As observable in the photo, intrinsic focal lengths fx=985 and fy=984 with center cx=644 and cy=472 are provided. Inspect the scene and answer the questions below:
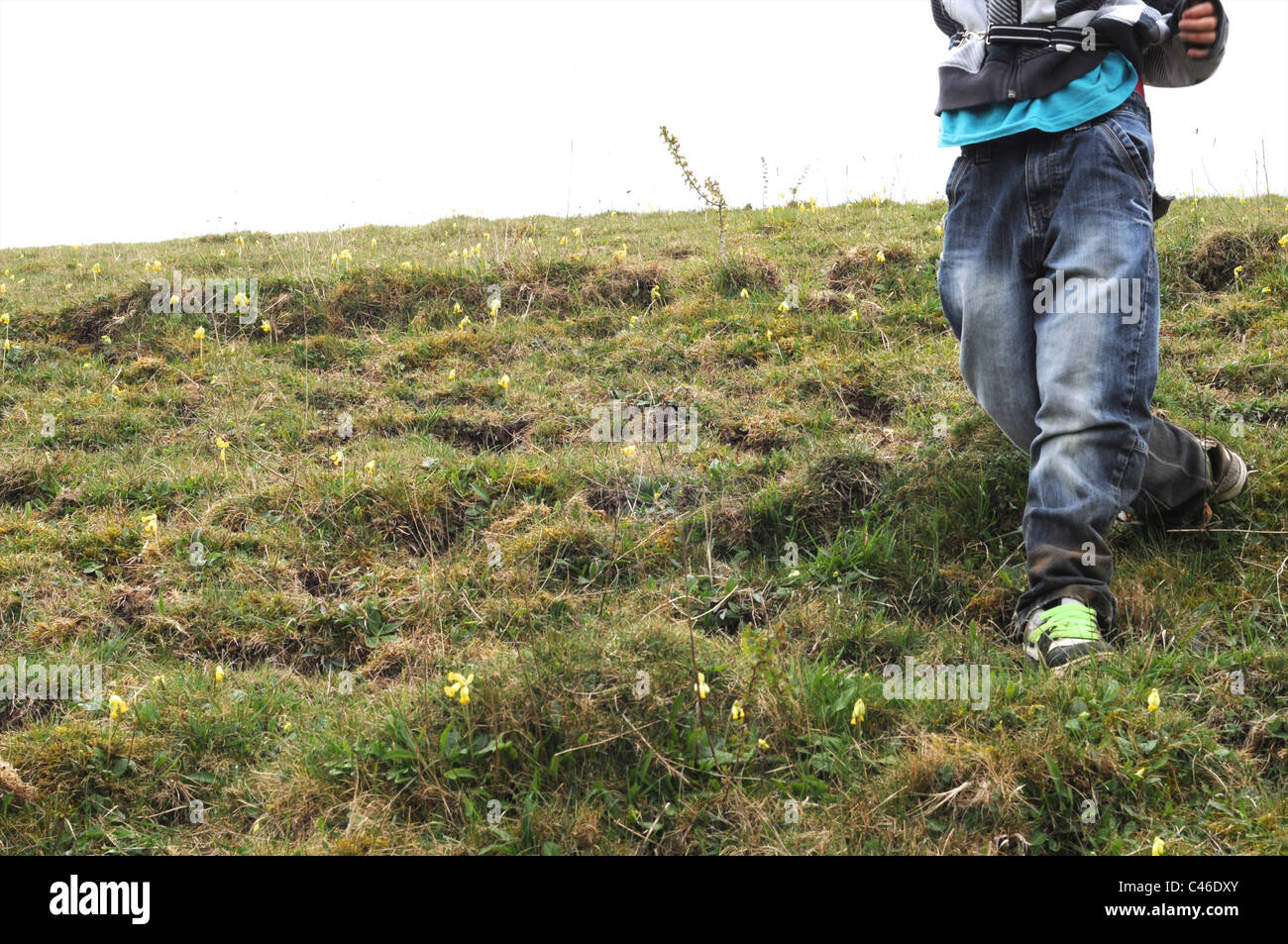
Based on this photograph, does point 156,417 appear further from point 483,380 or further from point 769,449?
point 769,449

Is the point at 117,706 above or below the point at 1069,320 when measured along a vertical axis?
below

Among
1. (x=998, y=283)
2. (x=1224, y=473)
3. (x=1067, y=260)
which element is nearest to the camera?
(x=1067, y=260)

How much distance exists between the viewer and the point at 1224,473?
A: 419 centimetres

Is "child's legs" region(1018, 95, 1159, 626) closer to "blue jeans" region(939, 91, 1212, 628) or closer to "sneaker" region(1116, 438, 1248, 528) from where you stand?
"blue jeans" region(939, 91, 1212, 628)

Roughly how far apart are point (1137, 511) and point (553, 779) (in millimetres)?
2798

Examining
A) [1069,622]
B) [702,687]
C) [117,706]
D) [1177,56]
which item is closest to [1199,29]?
[1177,56]

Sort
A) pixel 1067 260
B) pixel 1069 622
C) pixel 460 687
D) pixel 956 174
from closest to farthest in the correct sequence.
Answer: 1. pixel 460 687
2. pixel 1069 622
3. pixel 1067 260
4. pixel 956 174

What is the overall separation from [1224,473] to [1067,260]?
134 centimetres

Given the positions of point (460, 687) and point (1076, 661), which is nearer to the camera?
point (460, 687)

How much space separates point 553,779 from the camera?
3.04 m

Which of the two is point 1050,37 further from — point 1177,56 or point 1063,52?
point 1177,56

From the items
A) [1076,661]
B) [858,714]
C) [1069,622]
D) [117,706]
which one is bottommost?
[117,706]

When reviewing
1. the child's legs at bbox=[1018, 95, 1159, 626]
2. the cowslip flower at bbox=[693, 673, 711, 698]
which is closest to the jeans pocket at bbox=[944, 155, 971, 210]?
the child's legs at bbox=[1018, 95, 1159, 626]

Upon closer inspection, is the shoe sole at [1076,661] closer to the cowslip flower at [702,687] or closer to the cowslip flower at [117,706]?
the cowslip flower at [702,687]
